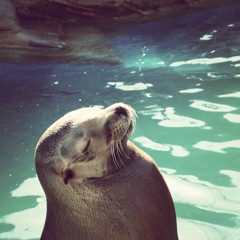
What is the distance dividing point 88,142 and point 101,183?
0.22 metres

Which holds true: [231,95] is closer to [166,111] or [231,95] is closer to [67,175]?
[166,111]

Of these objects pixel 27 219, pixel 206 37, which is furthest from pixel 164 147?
pixel 206 37

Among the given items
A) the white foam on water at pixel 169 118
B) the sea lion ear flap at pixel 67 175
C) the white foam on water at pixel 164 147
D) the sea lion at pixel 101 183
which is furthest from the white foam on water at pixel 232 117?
the sea lion ear flap at pixel 67 175

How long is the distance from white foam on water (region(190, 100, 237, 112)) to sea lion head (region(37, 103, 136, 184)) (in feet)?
9.01

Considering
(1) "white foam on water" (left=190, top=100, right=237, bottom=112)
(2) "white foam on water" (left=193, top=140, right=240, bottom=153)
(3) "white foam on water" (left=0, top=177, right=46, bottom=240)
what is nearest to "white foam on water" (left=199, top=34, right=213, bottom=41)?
(1) "white foam on water" (left=190, top=100, right=237, bottom=112)

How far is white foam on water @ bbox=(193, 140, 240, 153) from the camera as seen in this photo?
16.6 feet

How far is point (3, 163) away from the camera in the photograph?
17.7 ft

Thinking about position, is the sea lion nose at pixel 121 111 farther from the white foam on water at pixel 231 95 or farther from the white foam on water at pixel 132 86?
the white foam on water at pixel 132 86

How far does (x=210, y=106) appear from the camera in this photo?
235 inches

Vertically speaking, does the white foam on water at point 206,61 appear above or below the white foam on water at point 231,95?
below

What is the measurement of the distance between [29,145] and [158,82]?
A: 2.03 metres

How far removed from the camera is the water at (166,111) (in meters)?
4.41

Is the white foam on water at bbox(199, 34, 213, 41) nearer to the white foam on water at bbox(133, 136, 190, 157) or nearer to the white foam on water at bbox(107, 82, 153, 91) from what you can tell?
the white foam on water at bbox(107, 82, 153, 91)

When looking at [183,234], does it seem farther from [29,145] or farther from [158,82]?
[158,82]
